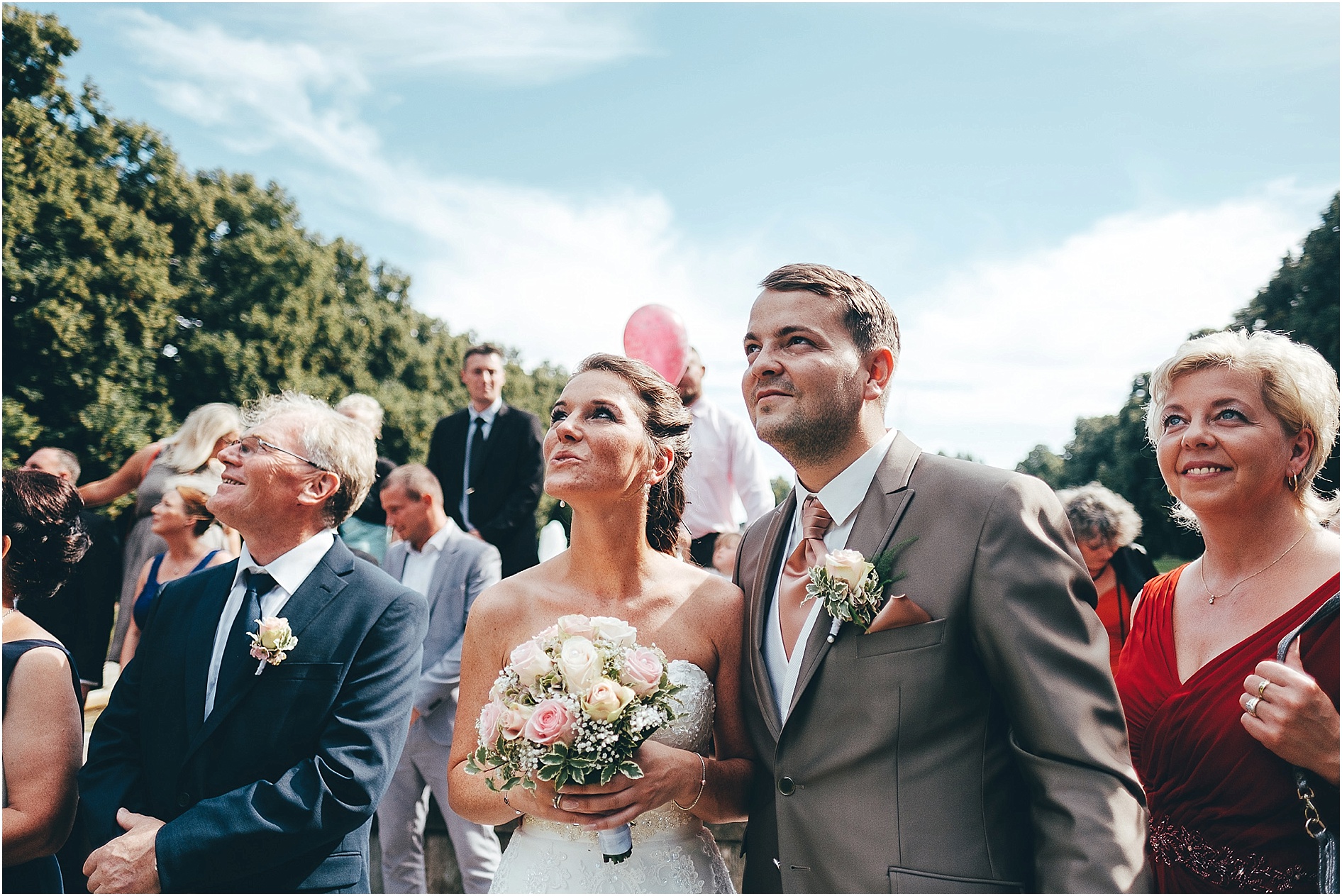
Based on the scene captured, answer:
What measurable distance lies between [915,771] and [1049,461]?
275ft

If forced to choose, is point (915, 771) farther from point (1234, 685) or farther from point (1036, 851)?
point (1234, 685)

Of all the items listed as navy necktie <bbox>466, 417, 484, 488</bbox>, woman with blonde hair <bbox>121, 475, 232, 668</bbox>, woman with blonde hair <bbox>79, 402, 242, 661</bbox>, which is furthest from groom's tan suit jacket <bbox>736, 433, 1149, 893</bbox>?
navy necktie <bbox>466, 417, 484, 488</bbox>

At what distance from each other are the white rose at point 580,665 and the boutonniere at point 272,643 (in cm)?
135

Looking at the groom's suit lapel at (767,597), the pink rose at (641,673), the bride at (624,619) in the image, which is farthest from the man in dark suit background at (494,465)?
the pink rose at (641,673)

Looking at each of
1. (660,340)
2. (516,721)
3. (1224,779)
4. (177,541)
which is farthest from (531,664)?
(660,340)

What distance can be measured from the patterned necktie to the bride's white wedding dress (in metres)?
1.31

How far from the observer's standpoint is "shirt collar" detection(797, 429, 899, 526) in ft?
10.0

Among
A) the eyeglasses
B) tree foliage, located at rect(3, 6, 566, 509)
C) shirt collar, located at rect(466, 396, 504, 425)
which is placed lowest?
the eyeglasses

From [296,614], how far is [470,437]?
5660 mm

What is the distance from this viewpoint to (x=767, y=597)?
3266mm

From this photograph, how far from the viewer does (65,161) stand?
2716cm

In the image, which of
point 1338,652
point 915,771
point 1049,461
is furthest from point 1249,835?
point 1049,461

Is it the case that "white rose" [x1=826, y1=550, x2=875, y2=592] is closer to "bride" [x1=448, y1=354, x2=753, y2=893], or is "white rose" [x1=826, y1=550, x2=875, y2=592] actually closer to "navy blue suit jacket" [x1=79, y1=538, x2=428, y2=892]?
"bride" [x1=448, y1=354, x2=753, y2=893]

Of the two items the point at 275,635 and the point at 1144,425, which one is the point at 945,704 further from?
the point at 1144,425
